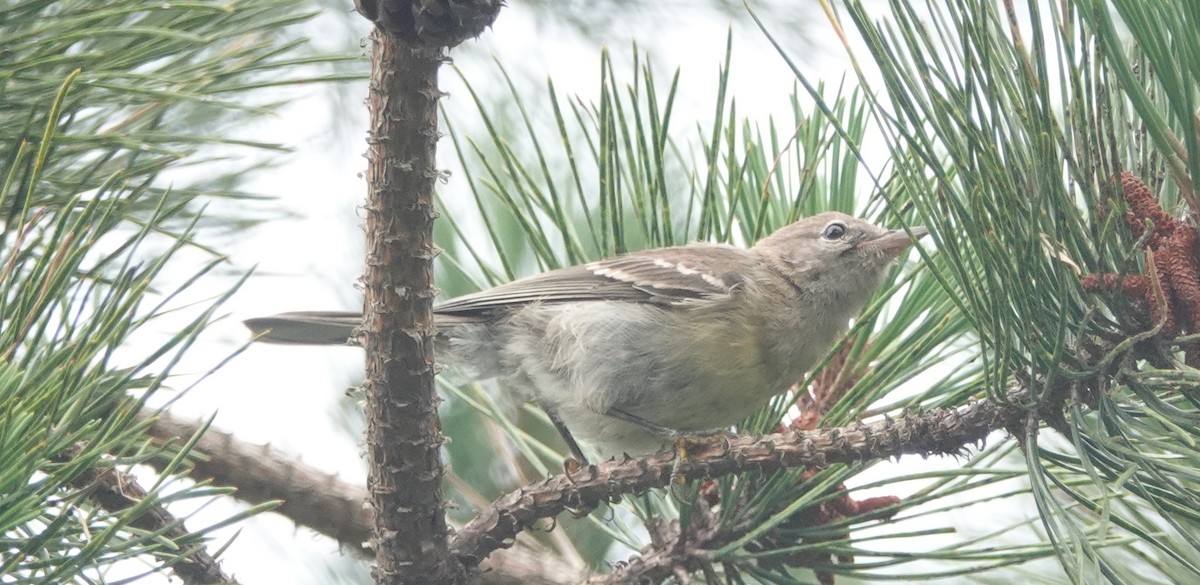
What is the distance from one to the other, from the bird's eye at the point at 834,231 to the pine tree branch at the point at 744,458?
119cm

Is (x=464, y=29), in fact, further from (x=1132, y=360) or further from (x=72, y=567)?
(x=1132, y=360)

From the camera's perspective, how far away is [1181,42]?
5.43ft

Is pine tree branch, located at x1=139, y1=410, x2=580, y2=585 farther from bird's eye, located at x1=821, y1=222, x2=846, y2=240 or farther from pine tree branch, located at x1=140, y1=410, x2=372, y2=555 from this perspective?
bird's eye, located at x1=821, y1=222, x2=846, y2=240

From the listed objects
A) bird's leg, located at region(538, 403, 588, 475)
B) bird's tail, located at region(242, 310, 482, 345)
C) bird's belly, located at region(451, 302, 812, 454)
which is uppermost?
bird's tail, located at region(242, 310, 482, 345)

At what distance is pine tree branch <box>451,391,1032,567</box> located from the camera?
2.06m

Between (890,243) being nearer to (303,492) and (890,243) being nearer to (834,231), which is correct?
(834,231)

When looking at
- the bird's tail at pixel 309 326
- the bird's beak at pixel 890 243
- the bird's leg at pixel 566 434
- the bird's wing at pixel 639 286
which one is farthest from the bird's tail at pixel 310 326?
the bird's beak at pixel 890 243

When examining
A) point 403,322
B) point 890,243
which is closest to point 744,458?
point 403,322

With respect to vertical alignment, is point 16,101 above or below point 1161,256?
above

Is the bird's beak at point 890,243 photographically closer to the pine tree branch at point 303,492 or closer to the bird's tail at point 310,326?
the pine tree branch at point 303,492

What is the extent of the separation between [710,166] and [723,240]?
0.92 feet

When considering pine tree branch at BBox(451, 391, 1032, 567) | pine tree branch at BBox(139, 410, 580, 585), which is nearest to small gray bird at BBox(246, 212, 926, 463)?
pine tree branch at BBox(139, 410, 580, 585)

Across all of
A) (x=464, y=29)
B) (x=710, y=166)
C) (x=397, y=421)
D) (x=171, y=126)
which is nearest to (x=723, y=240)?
(x=710, y=166)

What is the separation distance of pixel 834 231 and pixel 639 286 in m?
0.68
